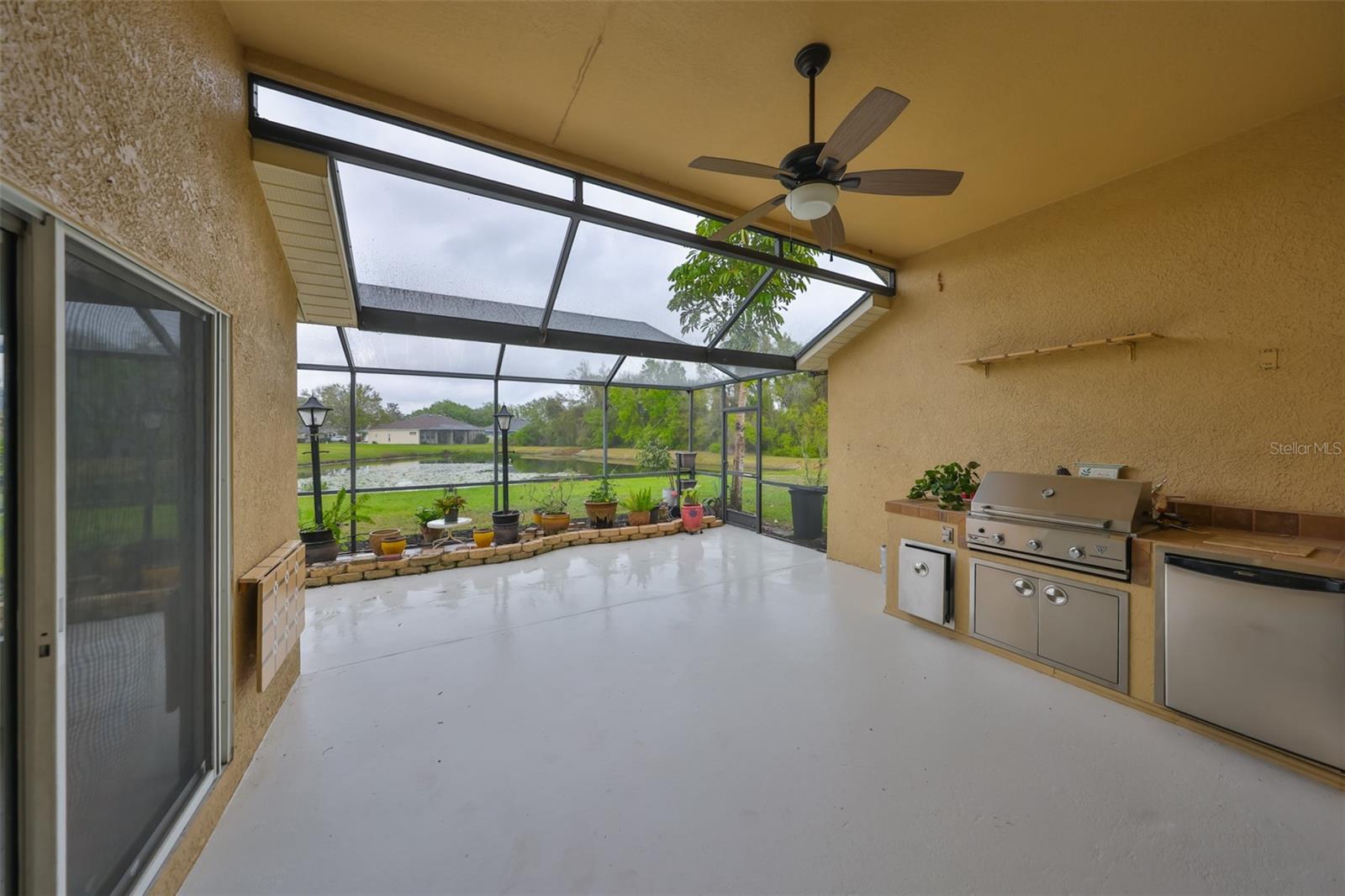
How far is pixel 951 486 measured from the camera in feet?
11.7

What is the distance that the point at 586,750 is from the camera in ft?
6.90

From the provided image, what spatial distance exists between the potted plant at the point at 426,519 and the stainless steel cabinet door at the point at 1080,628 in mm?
5448

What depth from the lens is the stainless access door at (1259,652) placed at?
6.27ft

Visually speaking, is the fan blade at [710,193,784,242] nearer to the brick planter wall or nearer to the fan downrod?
the fan downrod

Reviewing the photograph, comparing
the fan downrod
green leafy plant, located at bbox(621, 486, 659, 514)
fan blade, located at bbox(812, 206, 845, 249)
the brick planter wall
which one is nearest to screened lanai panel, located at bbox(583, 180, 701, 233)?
fan blade, located at bbox(812, 206, 845, 249)

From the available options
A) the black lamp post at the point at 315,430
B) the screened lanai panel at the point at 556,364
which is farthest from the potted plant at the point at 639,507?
the black lamp post at the point at 315,430

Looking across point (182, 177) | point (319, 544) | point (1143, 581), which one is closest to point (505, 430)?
point (319, 544)

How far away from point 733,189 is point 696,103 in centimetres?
86

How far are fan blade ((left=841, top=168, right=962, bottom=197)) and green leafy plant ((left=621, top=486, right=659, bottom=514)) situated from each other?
16.1ft

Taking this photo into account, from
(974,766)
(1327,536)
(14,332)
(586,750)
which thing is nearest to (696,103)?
(14,332)

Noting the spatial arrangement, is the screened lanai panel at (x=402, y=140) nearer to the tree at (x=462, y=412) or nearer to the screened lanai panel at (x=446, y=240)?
the screened lanai panel at (x=446, y=240)

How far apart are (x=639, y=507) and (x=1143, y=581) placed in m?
4.97

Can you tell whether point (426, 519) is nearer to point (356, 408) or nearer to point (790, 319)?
point (356, 408)

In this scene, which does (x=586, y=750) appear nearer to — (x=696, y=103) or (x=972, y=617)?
(x=972, y=617)
